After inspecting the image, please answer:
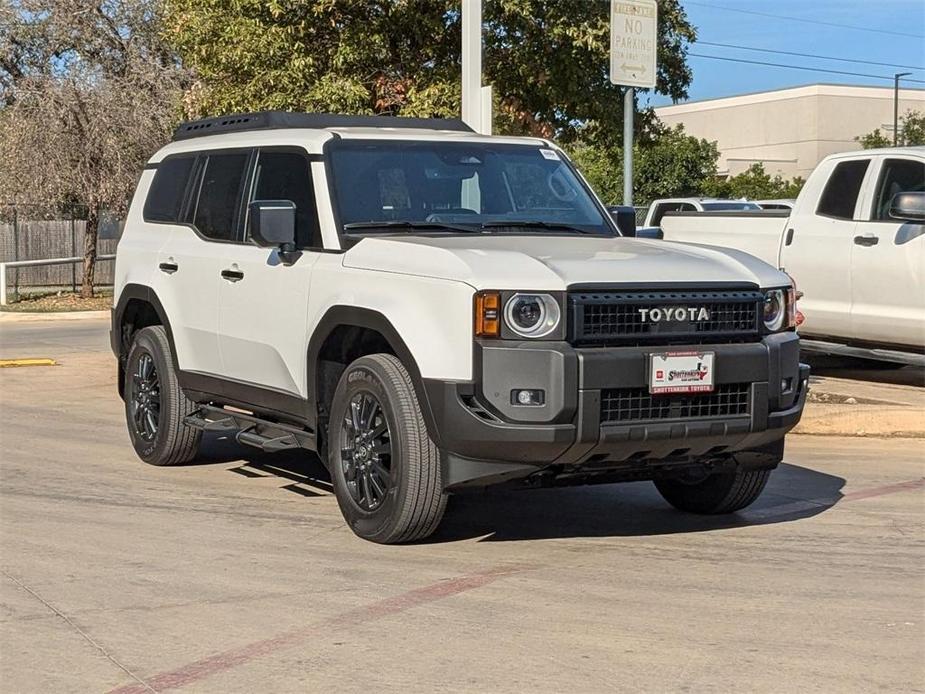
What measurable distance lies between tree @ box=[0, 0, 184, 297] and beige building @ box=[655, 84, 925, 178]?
61826 mm

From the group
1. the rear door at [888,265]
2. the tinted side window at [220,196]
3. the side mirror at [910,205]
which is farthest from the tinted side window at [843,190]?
the tinted side window at [220,196]

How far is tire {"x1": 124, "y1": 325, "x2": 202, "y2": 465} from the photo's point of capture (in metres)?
9.22

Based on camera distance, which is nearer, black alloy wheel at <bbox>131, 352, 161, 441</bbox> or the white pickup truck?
black alloy wheel at <bbox>131, 352, 161, 441</bbox>

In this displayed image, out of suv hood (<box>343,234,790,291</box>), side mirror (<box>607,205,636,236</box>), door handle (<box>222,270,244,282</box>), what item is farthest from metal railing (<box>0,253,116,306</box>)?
suv hood (<box>343,234,790,291</box>)

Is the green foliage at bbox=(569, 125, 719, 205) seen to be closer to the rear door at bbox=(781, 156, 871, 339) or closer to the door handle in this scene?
the rear door at bbox=(781, 156, 871, 339)

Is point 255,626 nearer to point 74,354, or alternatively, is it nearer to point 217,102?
point 74,354

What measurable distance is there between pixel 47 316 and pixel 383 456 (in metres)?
20.5

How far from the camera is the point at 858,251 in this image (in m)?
13.0

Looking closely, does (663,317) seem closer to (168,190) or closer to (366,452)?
(366,452)

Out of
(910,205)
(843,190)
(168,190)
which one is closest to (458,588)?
(168,190)

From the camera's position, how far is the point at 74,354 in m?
18.1

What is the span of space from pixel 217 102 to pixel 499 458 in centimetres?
1829

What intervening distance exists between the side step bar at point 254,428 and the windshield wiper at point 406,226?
42.9 inches

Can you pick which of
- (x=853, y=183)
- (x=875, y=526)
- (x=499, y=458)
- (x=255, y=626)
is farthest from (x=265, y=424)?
(x=853, y=183)
